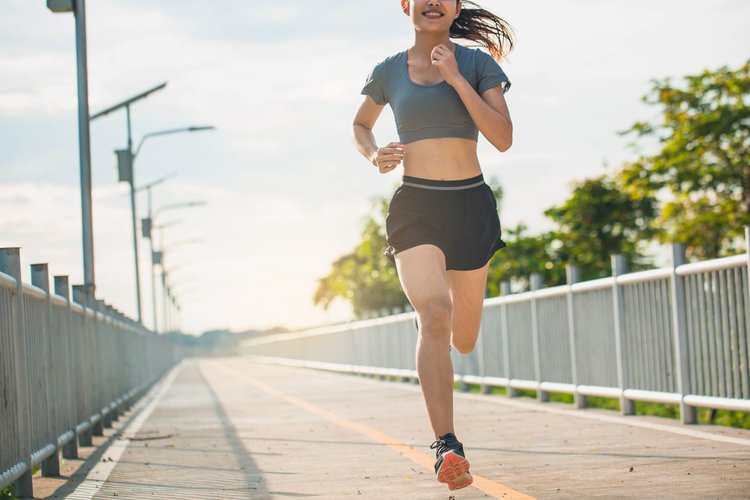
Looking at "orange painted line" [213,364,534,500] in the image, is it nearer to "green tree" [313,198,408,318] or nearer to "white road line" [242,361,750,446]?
"white road line" [242,361,750,446]

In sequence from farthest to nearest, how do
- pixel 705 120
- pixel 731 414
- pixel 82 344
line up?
pixel 705 120 → pixel 731 414 → pixel 82 344

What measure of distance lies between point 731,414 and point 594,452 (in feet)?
29.6

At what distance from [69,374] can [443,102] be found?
18.5 feet

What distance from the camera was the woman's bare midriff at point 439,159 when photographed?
21.4ft

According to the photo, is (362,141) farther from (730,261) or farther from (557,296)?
(557,296)

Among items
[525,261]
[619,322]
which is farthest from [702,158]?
[619,322]

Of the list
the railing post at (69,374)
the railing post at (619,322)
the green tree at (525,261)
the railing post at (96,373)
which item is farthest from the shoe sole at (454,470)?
the green tree at (525,261)

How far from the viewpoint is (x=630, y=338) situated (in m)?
12.9

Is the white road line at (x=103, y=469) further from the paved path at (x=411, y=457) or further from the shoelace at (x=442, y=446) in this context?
the shoelace at (x=442, y=446)

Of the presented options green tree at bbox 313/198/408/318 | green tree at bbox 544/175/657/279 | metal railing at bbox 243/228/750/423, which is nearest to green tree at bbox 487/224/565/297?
green tree at bbox 544/175/657/279

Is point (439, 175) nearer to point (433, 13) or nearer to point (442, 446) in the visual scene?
point (433, 13)

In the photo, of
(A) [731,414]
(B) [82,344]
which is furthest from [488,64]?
(A) [731,414]

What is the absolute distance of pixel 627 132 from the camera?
140ft

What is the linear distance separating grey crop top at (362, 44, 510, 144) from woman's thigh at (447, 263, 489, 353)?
671mm
